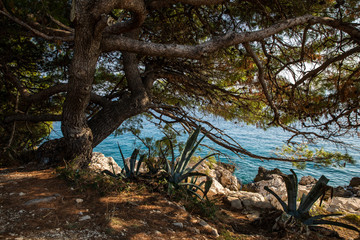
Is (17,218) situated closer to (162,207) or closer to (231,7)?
(162,207)

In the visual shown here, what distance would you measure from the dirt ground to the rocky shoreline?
640 millimetres

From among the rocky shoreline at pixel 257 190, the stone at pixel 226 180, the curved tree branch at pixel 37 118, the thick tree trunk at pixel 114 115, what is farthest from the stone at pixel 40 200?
the stone at pixel 226 180

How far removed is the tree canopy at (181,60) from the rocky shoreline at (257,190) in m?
0.97

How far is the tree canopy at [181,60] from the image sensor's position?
2256 mm

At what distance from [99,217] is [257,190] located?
6666mm

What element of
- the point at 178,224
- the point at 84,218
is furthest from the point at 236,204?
the point at 84,218

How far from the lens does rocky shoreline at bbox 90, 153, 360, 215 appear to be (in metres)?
3.82

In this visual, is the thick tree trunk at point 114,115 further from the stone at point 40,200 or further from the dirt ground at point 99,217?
the stone at point 40,200

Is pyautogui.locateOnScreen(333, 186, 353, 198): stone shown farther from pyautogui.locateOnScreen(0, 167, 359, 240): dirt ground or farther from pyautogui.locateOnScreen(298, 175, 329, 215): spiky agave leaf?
pyautogui.locateOnScreen(298, 175, 329, 215): spiky agave leaf

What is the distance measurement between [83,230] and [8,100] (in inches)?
164

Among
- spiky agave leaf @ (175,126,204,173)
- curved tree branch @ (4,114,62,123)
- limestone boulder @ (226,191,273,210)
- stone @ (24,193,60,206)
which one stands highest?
curved tree branch @ (4,114,62,123)

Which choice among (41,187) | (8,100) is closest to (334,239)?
(41,187)

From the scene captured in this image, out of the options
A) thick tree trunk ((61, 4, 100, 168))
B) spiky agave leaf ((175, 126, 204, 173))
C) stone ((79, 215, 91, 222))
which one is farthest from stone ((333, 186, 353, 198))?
stone ((79, 215, 91, 222))

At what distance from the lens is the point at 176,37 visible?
12.7ft
